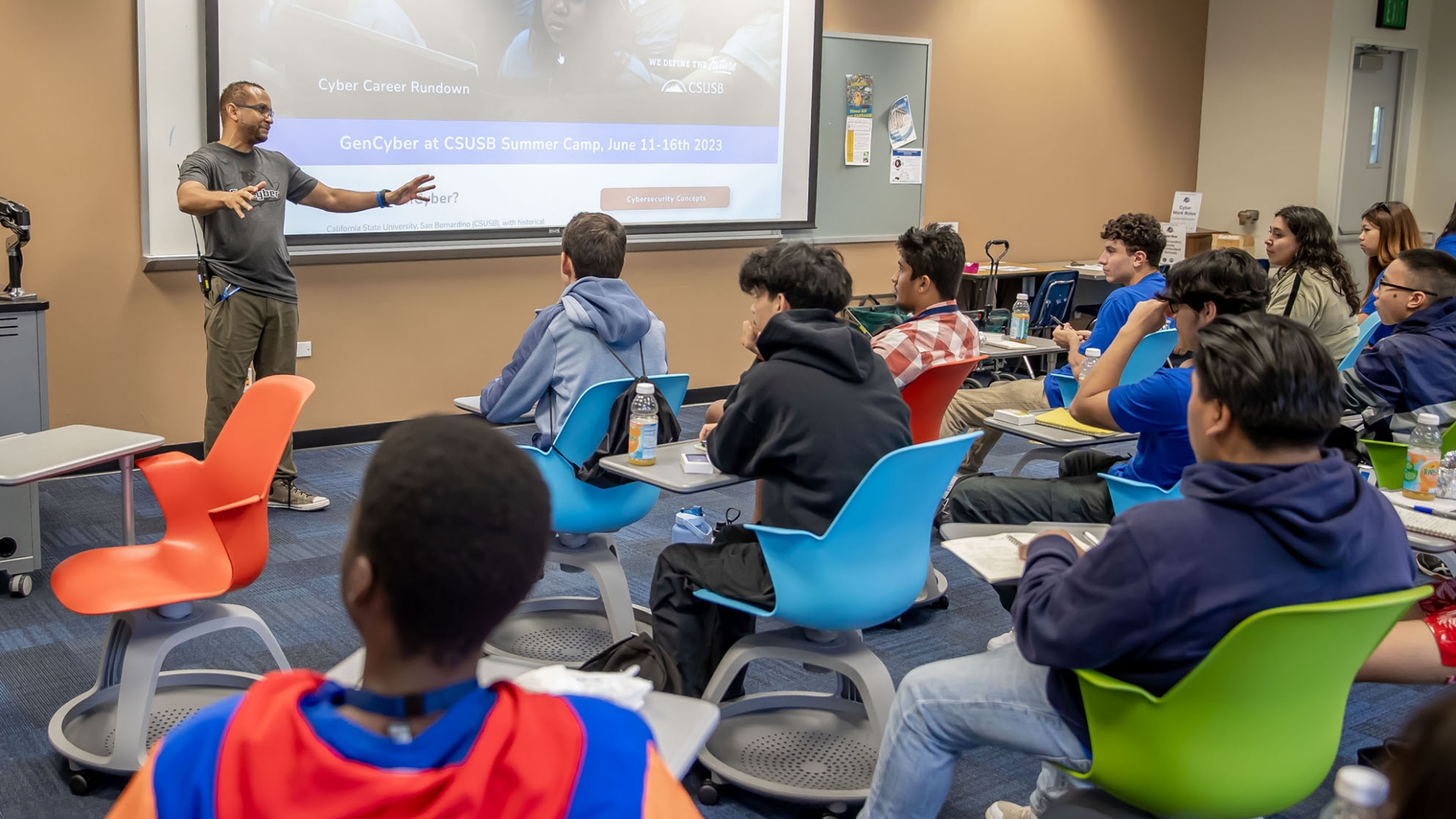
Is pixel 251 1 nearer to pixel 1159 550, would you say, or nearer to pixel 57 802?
pixel 57 802

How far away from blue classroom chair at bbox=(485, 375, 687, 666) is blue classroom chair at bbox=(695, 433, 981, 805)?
582 mm

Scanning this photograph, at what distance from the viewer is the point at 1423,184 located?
9773mm

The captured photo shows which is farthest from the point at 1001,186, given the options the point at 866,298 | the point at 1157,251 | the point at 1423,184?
the point at 1423,184

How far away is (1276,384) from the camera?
169 centimetres

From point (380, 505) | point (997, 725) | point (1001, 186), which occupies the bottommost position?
point (997, 725)

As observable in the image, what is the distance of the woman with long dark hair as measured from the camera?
4.78 meters

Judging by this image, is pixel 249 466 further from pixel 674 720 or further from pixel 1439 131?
pixel 1439 131

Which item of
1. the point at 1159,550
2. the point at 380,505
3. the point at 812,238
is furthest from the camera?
the point at 812,238

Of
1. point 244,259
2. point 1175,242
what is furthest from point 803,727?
point 1175,242

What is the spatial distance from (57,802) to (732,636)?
1.51 meters

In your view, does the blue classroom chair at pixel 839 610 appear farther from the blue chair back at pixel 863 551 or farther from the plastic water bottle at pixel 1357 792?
the plastic water bottle at pixel 1357 792

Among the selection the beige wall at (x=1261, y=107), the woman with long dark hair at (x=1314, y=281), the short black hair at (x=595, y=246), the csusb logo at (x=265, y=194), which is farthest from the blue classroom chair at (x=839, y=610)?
the beige wall at (x=1261, y=107)

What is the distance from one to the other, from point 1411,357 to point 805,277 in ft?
5.78

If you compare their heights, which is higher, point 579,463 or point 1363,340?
point 1363,340
